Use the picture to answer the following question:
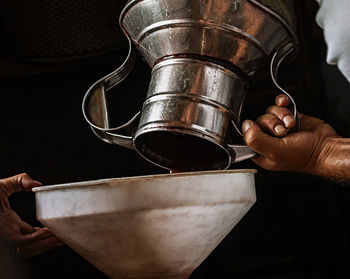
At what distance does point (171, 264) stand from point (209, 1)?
49 centimetres

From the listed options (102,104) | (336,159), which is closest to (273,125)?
(336,159)

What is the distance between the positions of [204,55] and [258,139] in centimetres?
21

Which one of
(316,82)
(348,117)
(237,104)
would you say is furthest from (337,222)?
(237,104)

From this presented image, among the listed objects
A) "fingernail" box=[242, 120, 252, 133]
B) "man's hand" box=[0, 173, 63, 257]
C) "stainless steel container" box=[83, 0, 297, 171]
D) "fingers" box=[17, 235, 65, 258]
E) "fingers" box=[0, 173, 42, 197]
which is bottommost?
"fingers" box=[17, 235, 65, 258]

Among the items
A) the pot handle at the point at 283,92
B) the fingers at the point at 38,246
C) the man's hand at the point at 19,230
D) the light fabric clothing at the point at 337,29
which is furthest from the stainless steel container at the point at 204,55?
the fingers at the point at 38,246

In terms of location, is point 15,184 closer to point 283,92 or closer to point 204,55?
point 204,55

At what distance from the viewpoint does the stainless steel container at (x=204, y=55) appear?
2.99 feet

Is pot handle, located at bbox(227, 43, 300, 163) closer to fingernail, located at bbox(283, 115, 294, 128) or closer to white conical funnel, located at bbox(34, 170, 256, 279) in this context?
fingernail, located at bbox(283, 115, 294, 128)

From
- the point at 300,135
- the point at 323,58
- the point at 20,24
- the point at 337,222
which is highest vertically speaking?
the point at 20,24

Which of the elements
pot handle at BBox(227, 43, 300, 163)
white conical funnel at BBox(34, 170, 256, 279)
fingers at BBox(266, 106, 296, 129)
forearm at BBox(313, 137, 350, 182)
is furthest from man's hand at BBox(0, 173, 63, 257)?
forearm at BBox(313, 137, 350, 182)

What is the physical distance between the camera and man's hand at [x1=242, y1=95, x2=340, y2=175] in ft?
3.31

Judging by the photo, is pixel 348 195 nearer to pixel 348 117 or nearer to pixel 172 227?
pixel 348 117

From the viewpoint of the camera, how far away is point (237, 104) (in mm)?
1000

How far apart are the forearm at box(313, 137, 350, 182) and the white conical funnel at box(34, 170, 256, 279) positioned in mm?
364
